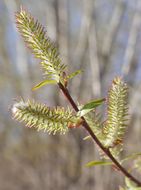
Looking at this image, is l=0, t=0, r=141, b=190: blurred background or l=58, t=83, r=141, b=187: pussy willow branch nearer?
l=58, t=83, r=141, b=187: pussy willow branch

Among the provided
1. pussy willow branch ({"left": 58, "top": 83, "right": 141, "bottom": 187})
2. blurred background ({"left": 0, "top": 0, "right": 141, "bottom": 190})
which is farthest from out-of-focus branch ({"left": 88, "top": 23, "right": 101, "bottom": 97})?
pussy willow branch ({"left": 58, "top": 83, "right": 141, "bottom": 187})

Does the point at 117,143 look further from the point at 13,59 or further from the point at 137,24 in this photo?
the point at 13,59

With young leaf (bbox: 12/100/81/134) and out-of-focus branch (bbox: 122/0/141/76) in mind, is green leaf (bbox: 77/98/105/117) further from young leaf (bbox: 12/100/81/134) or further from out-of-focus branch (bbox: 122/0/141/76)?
out-of-focus branch (bbox: 122/0/141/76)

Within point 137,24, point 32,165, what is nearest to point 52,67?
point 137,24

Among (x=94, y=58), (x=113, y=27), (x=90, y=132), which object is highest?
(x=113, y=27)

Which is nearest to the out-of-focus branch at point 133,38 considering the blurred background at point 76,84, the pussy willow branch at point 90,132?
the blurred background at point 76,84

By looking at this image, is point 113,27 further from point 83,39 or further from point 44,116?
point 44,116

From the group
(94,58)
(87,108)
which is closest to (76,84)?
(94,58)

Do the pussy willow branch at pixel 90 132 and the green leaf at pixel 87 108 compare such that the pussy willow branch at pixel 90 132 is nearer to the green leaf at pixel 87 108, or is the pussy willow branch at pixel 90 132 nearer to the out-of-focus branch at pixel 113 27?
the green leaf at pixel 87 108
